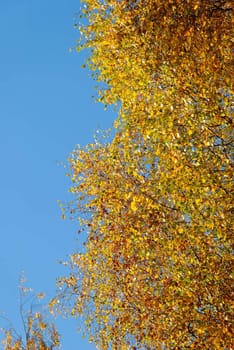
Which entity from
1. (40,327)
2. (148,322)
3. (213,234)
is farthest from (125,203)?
(40,327)

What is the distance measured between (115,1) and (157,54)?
10.4ft

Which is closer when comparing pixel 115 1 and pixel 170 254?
pixel 170 254

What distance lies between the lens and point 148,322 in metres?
18.8

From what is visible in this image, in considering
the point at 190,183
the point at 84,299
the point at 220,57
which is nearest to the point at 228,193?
the point at 190,183

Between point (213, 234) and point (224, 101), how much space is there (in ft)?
9.65

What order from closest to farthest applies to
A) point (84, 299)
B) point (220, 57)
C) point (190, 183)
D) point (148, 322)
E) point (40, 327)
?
point (190, 183)
point (220, 57)
point (148, 322)
point (84, 299)
point (40, 327)

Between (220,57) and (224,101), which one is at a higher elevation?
(220,57)

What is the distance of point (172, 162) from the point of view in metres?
15.6

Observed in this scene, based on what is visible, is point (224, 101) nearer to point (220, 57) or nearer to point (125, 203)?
point (220, 57)

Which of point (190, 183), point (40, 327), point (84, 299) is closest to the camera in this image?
point (190, 183)

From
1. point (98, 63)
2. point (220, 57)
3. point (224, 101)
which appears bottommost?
point (224, 101)

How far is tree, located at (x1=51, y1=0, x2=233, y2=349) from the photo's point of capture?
15.2m

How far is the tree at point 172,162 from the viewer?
15219mm

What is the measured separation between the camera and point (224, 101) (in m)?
15.8
